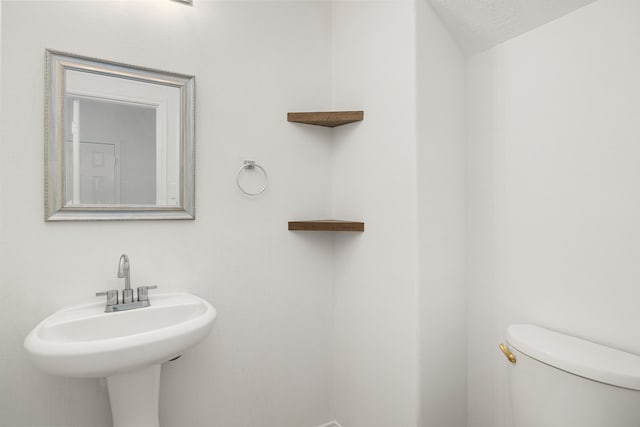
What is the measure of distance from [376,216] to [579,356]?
84 cm

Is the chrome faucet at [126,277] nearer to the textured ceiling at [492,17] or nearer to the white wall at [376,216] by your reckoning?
the white wall at [376,216]

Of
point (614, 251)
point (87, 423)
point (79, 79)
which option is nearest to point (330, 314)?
point (87, 423)

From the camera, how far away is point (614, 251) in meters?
1.05

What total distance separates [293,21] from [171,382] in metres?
1.74

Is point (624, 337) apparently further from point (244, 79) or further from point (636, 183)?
point (244, 79)

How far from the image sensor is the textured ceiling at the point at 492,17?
3.86ft

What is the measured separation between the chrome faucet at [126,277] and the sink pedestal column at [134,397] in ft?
0.87

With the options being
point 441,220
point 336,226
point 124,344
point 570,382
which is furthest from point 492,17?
point 124,344

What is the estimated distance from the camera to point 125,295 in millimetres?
1274

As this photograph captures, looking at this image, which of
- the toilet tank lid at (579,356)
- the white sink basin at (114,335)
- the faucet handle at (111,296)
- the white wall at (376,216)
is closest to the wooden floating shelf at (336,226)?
the white wall at (376,216)

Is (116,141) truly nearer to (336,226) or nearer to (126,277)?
(126,277)

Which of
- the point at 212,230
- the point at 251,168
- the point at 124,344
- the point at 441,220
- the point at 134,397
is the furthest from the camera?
the point at 251,168

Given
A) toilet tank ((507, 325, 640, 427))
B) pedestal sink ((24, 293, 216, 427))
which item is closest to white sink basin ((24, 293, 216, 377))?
pedestal sink ((24, 293, 216, 427))

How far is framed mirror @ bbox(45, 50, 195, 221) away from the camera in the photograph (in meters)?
1.23
